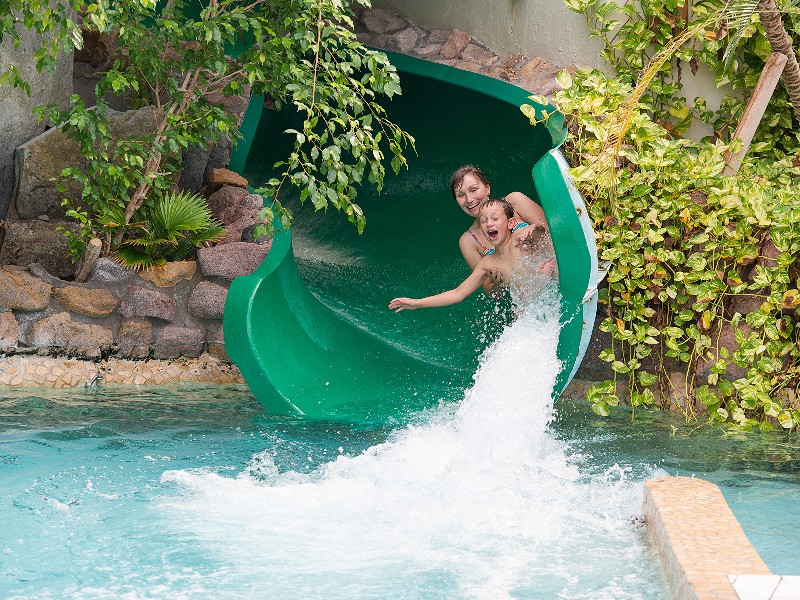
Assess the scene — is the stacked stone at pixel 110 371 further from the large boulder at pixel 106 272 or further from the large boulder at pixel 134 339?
the large boulder at pixel 106 272

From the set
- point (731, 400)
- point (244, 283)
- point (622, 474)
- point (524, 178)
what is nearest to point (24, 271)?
point (244, 283)

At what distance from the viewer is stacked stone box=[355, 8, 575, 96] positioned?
17.3 feet

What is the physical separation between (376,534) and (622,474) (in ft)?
3.66

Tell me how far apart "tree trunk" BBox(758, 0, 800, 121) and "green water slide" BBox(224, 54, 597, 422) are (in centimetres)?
116

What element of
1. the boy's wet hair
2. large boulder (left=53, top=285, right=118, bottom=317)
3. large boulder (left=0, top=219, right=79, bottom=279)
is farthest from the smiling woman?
large boulder (left=0, top=219, right=79, bottom=279)

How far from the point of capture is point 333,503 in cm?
320

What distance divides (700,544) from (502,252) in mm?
2421

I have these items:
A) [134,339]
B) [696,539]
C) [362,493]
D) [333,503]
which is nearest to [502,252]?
[362,493]

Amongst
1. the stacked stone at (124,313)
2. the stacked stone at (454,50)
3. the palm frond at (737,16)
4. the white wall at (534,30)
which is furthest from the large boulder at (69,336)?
the palm frond at (737,16)

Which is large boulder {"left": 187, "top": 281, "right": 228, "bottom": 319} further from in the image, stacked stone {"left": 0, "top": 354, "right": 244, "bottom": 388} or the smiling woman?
the smiling woman

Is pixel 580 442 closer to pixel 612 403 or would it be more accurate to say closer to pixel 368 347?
pixel 612 403

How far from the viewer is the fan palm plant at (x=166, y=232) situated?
5.32 metres

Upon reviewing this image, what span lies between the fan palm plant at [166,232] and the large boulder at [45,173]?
419 millimetres

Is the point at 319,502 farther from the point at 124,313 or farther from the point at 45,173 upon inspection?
the point at 45,173
